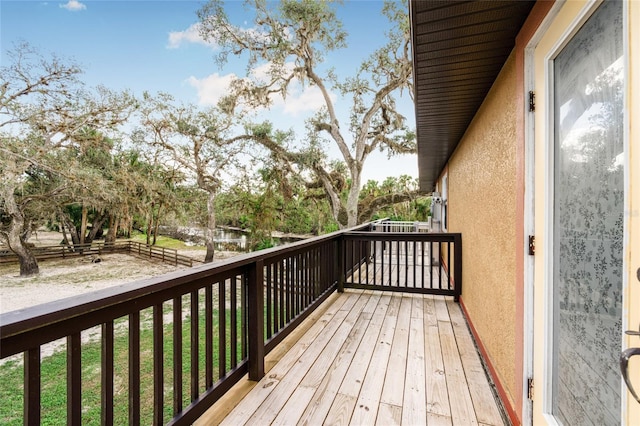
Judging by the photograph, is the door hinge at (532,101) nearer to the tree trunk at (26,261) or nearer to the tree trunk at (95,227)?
the tree trunk at (26,261)

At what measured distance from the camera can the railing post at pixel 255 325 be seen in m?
2.12

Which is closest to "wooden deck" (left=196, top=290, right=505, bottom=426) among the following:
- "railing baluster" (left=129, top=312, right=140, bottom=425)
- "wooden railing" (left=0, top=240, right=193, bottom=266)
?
"railing baluster" (left=129, top=312, right=140, bottom=425)

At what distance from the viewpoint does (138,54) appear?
668 inches

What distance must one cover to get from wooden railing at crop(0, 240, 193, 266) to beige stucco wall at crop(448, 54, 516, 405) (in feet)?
55.5

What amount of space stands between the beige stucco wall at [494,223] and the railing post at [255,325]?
5.45 feet

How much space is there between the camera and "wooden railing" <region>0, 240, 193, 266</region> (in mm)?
17672

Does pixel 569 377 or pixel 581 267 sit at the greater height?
pixel 581 267

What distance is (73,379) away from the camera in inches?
42.3

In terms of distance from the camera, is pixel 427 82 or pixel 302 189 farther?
pixel 302 189

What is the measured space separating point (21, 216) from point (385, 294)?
60.7 ft

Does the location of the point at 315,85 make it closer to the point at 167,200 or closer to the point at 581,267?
the point at 167,200

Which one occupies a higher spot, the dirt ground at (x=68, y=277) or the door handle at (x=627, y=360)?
the door handle at (x=627, y=360)

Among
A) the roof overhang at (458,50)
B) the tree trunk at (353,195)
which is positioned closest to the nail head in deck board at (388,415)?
the roof overhang at (458,50)

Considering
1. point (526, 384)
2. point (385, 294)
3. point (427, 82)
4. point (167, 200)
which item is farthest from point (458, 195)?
point (167, 200)
